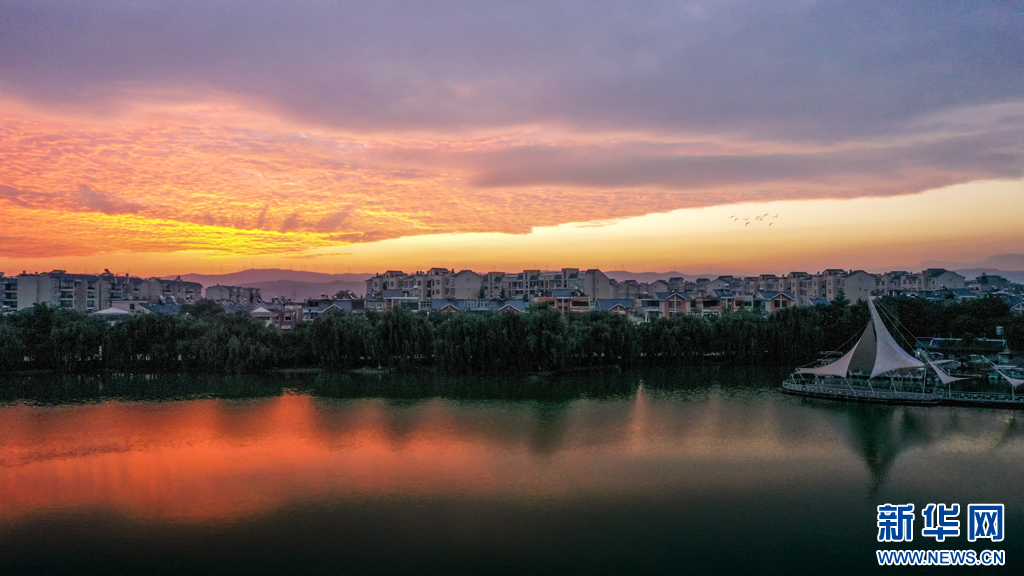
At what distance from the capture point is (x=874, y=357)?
1454 centimetres

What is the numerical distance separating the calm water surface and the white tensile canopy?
1001mm

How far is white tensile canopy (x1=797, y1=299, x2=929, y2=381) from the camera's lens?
43.3 ft

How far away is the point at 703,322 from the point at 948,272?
29442 millimetres

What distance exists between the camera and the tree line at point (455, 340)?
18.8 metres

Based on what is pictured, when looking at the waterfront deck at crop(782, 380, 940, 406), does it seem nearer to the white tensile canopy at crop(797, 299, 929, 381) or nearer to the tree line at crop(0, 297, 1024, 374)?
the white tensile canopy at crop(797, 299, 929, 381)

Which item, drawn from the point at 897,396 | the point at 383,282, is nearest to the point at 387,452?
the point at 897,396

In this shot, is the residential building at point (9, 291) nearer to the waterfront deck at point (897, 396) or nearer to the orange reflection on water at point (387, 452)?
the orange reflection on water at point (387, 452)

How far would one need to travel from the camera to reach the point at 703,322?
20.8 meters

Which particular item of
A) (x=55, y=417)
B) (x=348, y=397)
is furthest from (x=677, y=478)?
(x=55, y=417)

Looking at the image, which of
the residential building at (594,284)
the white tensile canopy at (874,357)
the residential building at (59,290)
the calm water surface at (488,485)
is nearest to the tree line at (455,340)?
the white tensile canopy at (874,357)

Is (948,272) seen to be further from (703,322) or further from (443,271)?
(443,271)

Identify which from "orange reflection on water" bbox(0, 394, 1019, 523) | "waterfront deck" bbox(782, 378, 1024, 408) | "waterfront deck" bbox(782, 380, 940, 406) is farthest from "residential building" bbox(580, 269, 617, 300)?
"orange reflection on water" bbox(0, 394, 1019, 523)

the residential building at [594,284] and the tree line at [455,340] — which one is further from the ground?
the residential building at [594,284]

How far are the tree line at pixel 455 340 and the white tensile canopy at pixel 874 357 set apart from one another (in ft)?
16.7
